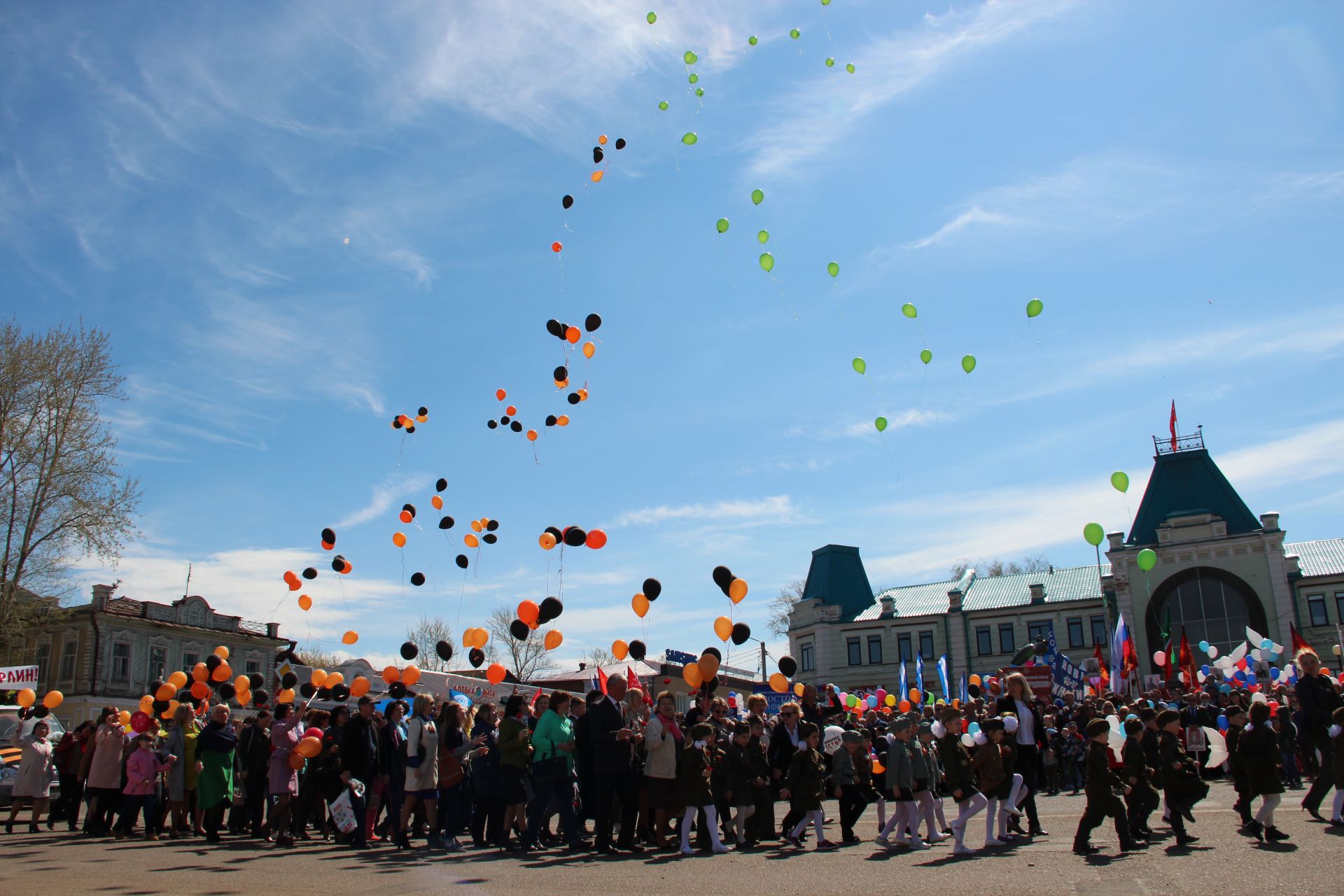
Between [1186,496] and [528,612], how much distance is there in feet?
129

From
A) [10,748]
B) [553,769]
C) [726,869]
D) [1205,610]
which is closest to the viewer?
[726,869]

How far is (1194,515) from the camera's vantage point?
43.7 metres

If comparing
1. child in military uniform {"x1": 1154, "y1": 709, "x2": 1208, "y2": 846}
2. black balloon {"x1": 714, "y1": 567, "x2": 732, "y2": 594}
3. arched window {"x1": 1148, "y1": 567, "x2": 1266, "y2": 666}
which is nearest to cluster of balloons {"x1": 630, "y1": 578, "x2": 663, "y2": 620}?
black balloon {"x1": 714, "y1": 567, "x2": 732, "y2": 594}

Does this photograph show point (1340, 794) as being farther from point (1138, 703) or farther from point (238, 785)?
point (238, 785)

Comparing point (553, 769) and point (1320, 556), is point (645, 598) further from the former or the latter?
point (1320, 556)

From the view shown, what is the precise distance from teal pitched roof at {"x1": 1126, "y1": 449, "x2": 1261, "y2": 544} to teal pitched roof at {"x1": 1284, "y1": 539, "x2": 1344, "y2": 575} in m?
2.94

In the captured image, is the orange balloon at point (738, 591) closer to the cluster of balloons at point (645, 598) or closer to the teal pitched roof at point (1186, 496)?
the cluster of balloons at point (645, 598)

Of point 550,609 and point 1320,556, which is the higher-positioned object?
point 1320,556

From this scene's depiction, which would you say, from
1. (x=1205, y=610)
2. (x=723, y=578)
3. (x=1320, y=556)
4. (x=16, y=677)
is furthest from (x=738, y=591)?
(x=1320, y=556)

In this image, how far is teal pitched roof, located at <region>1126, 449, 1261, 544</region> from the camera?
43.9 metres

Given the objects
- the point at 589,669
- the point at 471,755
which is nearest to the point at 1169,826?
the point at 471,755

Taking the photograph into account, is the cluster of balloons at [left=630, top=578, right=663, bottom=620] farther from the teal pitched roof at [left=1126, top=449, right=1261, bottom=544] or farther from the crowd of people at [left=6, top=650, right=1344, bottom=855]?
the teal pitched roof at [left=1126, top=449, right=1261, bottom=544]

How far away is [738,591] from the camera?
53.7 ft

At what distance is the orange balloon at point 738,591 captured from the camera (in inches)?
642
